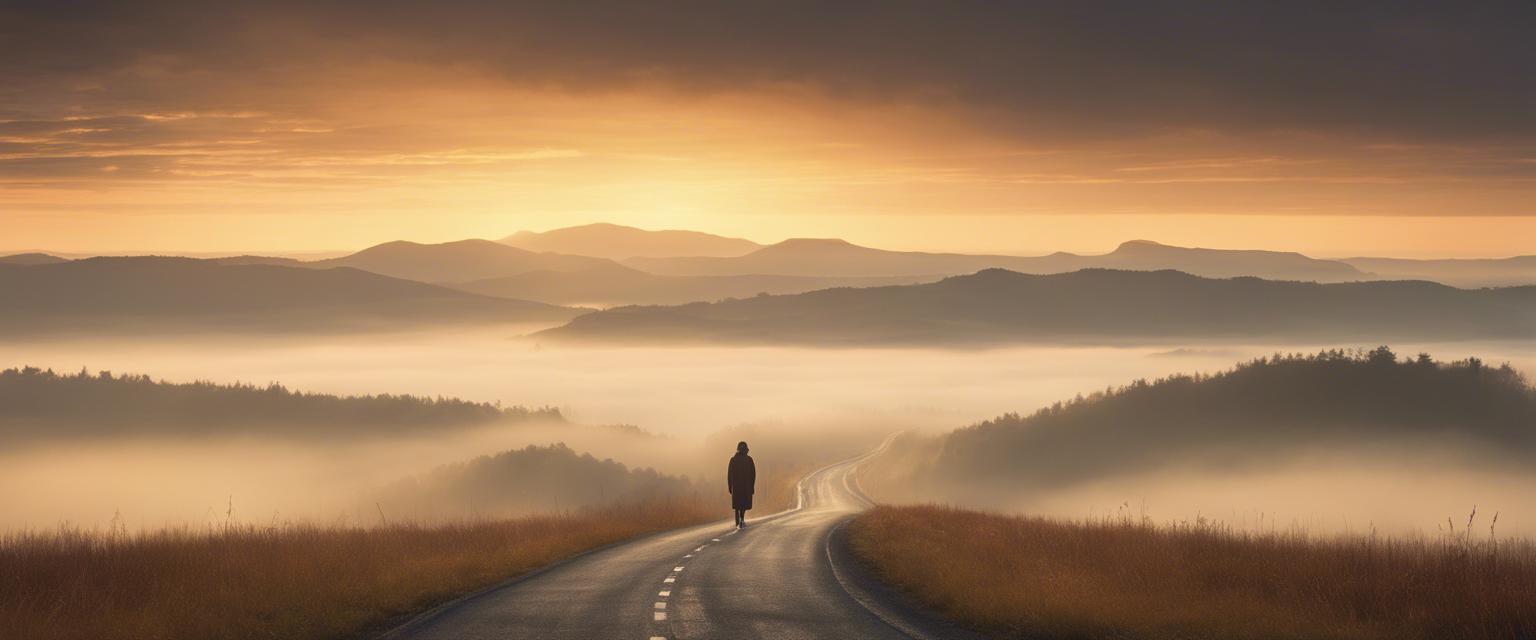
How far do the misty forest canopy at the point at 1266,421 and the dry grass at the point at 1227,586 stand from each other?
136241 mm

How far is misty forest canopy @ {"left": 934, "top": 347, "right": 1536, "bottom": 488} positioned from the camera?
155 metres

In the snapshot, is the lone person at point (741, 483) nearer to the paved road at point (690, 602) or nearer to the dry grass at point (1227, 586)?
the paved road at point (690, 602)

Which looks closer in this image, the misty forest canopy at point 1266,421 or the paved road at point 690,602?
the paved road at point 690,602

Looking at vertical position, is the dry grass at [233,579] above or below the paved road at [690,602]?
above

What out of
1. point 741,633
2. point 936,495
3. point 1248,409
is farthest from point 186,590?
point 1248,409

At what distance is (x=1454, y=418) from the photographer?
157 m

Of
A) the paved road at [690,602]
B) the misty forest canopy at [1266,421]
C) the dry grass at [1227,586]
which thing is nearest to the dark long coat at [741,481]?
the paved road at [690,602]

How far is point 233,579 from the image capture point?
19.4 m

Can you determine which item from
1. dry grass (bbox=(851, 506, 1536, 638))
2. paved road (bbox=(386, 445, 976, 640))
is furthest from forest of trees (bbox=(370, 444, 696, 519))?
dry grass (bbox=(851, 506, 1536, 638))

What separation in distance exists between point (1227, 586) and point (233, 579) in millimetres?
15695

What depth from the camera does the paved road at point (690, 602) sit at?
16781 mm

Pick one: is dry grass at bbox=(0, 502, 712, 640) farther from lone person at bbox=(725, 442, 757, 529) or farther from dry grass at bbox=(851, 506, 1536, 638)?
lone person at bbox=(725, 442, 757, 529)

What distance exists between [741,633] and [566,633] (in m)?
2.40

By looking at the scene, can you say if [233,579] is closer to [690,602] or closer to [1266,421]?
[690,602]
